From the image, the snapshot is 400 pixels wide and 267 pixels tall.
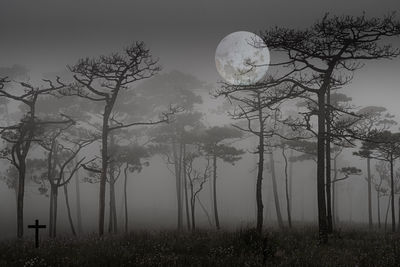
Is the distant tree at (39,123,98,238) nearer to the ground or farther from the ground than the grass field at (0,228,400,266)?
farther from the ground

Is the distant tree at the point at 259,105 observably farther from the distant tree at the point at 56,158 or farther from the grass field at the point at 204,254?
the distant tree at the point at 56,158

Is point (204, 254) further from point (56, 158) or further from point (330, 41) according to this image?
point (56, 158)

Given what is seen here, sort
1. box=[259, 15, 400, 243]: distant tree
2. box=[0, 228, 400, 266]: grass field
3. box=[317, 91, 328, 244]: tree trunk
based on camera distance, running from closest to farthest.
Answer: box=[0, 228, 400, 266]: grass field < box=[259, 15, 400, 243]: distant tree < box=[317, 91, 328, 244]: tree trunk

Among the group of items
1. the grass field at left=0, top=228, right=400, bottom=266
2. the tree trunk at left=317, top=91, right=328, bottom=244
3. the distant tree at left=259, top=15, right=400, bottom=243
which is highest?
the distant tree at left=259, top=15, right=400, bottom=243

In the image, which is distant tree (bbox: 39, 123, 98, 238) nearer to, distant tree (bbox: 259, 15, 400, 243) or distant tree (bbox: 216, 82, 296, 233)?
distant tree (bbox: 216, 82, 296, 233)

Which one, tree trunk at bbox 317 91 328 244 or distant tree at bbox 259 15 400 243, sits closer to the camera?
distant tree at bbox 259 15 400 243

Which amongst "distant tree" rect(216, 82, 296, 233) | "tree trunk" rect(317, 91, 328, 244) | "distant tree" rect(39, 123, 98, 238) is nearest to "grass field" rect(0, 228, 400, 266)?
"tree trunk" rect(317, 91, 328, 244)

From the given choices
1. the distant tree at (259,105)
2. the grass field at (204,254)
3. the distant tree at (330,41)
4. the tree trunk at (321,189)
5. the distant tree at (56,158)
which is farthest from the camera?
the distant tree at (56,158)

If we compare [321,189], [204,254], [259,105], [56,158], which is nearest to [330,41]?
[259,105]

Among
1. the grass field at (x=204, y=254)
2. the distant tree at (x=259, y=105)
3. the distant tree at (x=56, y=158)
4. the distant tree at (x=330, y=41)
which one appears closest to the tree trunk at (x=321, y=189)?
the distant tree at (x=330, y=41)

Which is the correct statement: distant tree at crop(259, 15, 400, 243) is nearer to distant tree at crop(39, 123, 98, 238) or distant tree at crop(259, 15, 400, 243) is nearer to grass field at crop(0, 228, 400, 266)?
grass field at crop(0, 228, 400, 266)

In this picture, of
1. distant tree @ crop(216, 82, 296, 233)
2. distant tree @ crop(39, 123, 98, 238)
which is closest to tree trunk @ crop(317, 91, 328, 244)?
distant tree @ crop(216, 82, 296, 233)

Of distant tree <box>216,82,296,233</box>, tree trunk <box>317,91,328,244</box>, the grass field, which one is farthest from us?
distant tree <box>216,82,296,233</box>

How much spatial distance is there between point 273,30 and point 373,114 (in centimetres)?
2334
